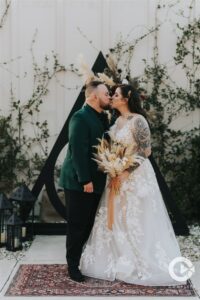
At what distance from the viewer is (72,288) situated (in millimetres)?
4102

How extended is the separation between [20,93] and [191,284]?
3215 mm

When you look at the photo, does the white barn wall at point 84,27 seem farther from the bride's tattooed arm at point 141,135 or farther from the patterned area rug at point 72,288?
the patterned area rug at point 72,288

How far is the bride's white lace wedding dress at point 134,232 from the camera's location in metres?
4.26

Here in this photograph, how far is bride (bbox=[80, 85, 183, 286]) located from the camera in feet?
14.0

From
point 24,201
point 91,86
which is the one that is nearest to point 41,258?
point 24,201

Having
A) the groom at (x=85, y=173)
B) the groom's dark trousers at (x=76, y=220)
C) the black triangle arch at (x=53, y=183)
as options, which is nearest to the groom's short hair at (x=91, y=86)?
the groom at (x=85, y=173)

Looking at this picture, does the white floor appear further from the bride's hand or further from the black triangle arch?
the bride's hand

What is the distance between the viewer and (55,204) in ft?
18.2

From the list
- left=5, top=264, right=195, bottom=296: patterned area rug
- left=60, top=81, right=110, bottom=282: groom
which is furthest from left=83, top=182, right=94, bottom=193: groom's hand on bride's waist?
left=5, top=264, right=195, bottom=296: patterned area rug

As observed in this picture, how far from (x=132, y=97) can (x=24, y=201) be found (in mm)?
1666

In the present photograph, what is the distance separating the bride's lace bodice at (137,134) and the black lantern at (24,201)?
1.41m

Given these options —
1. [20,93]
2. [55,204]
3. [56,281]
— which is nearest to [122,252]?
[56,281]

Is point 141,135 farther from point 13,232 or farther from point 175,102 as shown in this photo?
point 175,102

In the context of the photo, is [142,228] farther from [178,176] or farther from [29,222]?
[178,176]
